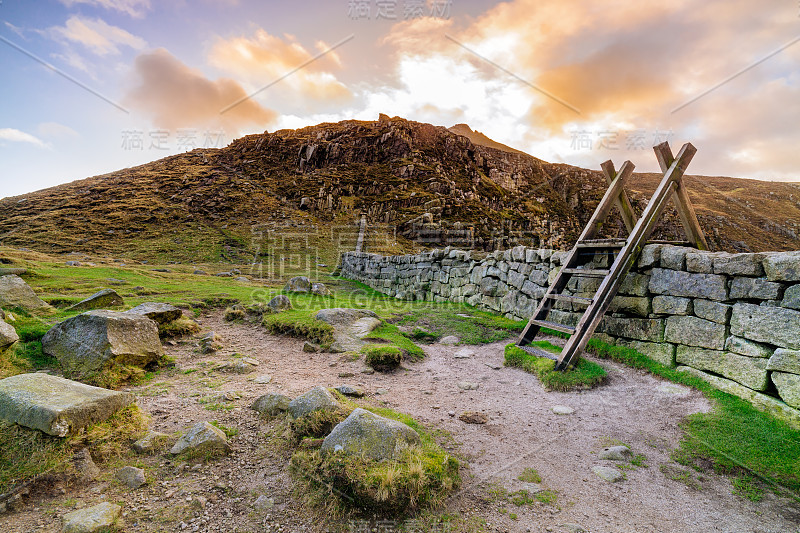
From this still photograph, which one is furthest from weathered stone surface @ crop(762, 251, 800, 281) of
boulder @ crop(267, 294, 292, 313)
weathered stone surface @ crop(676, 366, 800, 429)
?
boulder @ crop(267, 294, 292, 313)

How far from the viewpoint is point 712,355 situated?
202 inches

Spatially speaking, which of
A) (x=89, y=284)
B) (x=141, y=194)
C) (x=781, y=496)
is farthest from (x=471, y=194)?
(x=781, y=496)

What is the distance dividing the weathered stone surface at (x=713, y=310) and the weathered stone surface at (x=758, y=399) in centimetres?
82

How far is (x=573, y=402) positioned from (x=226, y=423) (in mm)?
4709

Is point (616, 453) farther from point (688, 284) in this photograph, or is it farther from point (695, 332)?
point (688, 284)

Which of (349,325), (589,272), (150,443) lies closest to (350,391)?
(150,443)

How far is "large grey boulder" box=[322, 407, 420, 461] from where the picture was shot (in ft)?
10.1

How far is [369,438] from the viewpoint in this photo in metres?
3.19

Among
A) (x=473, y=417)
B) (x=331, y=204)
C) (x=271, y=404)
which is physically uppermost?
(x=331, y=204)

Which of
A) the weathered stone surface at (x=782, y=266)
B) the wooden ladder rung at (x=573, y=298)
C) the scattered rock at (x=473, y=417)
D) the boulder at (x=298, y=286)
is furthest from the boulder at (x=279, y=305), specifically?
the weathered stone surface at (x=782, y=266)

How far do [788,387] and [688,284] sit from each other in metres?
1.85

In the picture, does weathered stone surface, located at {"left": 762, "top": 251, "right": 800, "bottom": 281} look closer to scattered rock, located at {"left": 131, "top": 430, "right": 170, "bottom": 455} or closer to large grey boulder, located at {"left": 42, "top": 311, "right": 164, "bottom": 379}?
scattered rock, located at {"left": 131, "top": 430, "right": 170, "bottom": 455}

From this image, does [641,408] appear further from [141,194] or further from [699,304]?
[141,194]

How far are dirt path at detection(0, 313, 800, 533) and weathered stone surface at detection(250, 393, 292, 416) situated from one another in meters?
0.16
